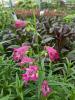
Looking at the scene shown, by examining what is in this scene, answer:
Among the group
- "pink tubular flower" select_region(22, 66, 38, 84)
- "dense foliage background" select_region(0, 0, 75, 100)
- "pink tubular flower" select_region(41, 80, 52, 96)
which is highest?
"pink tubular flower" select_region(22, 66, 38, 84)

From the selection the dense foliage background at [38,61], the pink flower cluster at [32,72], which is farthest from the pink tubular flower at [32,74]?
the dense foliage background at [38,61]

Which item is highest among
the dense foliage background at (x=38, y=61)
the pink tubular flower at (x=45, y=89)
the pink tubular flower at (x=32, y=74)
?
the pink tubular flower at (x=32, y=74)

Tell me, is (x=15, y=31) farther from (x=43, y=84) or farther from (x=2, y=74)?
(x=43, y=84)

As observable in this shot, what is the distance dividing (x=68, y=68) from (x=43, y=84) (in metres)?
0.86

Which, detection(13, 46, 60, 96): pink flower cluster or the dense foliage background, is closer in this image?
detection(13, 46, 60, 96): pink flower cluster

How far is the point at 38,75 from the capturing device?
8.51ft

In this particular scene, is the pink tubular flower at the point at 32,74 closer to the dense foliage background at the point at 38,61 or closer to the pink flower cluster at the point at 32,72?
the pink flower cluster at the point at 32,72

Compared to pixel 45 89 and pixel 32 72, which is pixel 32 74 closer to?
pixel 32 72

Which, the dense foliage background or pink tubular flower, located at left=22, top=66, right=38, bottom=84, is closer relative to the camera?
pink tubular flower, located at left=22, top=66, right=38, bottom=84

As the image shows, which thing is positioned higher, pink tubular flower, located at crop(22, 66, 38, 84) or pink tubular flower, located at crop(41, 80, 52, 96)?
pink tubular flower, located at crop(22, 66, 38, 84)

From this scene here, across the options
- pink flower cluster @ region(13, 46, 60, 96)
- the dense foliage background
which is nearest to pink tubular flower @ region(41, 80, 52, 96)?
pink flower cluster @ region(13, 46, 60, 96)

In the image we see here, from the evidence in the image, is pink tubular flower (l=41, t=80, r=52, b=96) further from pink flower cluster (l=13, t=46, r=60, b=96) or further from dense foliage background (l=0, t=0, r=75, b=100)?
dense foliage background (l=0, t=0, r=75, b=100)

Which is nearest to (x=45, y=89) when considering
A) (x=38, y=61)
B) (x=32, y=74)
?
(x=32, y=74)

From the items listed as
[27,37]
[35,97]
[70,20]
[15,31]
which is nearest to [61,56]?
[27,37]
